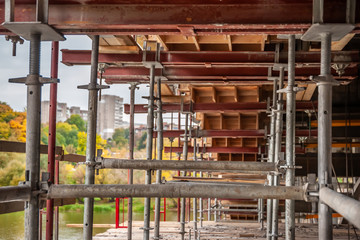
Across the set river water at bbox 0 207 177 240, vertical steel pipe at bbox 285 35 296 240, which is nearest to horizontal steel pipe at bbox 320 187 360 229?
vertical steel pipe at bbox 285 35 296 240

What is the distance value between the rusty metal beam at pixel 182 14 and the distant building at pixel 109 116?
300 feet

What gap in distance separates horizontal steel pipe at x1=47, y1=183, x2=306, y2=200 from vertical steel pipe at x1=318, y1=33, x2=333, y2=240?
0.24 m

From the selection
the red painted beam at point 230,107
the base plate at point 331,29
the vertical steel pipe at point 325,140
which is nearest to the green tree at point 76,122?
the red painted beam at point 230,107

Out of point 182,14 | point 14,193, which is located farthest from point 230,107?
point 14,193

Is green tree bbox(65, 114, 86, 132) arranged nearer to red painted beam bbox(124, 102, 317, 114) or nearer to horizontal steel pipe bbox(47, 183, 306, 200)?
red painted beam bbox(124, 102, 317, 114)

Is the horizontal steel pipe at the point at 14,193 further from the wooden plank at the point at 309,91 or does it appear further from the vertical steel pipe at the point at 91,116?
the wooden plank at the point at 309,91

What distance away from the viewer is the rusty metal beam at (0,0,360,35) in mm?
4500

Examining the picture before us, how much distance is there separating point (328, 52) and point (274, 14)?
655mm

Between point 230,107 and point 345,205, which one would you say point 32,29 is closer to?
point 345,205

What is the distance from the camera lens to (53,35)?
15.1ft

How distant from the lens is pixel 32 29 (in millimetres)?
4379

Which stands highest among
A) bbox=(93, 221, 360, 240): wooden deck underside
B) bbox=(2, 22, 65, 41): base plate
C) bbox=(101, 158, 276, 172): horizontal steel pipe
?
bbox=(2, 22, 65, 41): base plate

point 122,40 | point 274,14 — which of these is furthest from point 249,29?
point 122,40

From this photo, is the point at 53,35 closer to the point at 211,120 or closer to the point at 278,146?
the point at 278,146
